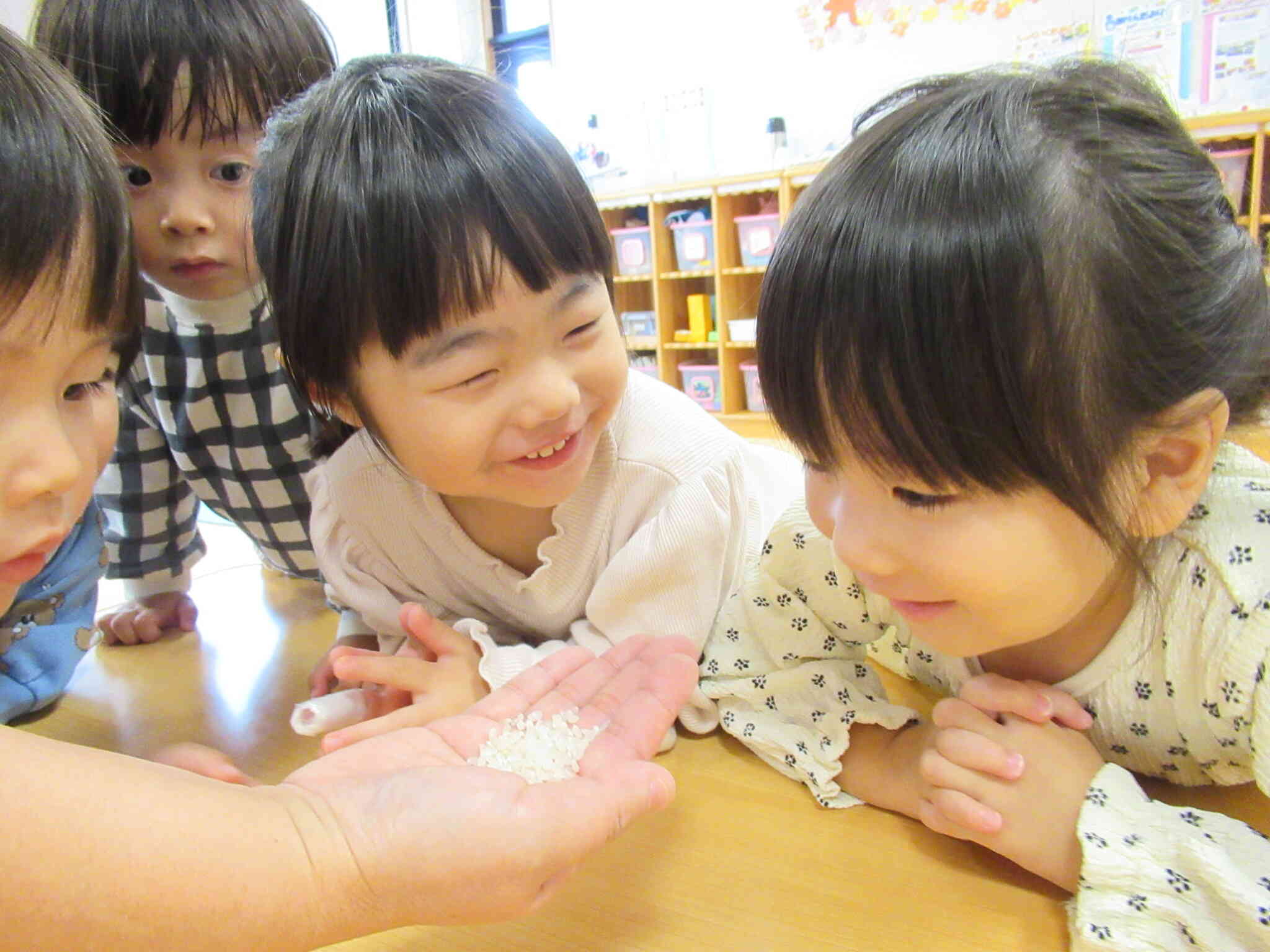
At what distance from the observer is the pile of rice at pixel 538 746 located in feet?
1.80

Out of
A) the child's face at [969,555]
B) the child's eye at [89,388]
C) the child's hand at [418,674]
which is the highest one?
the child's eye at [89,388]

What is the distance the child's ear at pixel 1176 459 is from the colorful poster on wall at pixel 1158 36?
247cm

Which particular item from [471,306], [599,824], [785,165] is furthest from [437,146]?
[785,165]

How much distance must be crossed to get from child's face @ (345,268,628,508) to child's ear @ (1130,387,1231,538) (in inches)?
14.6

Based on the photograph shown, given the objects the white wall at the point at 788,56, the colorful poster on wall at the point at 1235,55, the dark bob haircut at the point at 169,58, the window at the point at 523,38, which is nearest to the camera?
the dark bob haircut at the point at 169,58

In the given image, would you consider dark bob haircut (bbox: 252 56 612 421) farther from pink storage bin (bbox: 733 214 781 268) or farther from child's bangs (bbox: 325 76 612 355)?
pink storage bin (bbox: 733 214 781 268)

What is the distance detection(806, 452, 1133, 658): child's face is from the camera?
450 millimetres

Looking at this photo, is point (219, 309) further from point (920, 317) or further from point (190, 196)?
point (920, 317)

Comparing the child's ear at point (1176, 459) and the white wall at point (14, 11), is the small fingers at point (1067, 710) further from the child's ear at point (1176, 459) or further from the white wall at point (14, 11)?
the white wall at point (14, 11)

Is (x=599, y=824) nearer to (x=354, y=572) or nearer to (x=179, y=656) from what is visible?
(x=354, y=572)

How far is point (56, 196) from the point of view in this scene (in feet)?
1.65

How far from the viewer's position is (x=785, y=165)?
2922mm

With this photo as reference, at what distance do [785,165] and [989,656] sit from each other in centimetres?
258

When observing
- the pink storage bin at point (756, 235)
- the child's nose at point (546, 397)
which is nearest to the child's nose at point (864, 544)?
the child's nose at point (546, 397)
